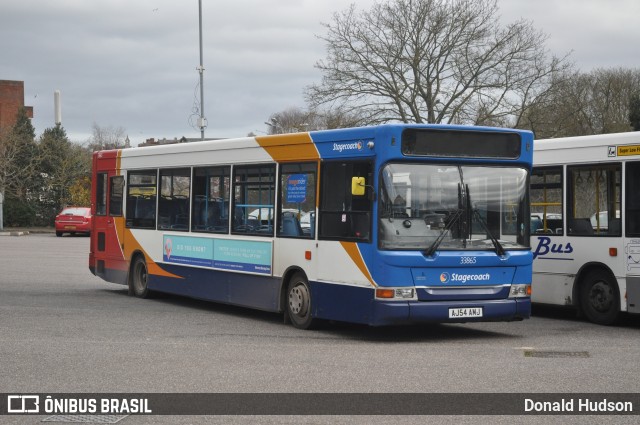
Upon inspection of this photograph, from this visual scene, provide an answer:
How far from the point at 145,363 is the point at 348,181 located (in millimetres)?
4014

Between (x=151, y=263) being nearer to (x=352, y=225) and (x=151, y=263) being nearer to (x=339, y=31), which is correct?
(x=352, y=225)

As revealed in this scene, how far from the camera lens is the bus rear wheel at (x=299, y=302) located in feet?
49.5

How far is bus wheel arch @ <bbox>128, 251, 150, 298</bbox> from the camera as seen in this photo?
2034 cm

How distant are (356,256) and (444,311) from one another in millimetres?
1293

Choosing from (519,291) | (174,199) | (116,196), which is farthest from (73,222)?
(519,291)

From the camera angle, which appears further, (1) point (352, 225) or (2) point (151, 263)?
(2) point (151, 263)

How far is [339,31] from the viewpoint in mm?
45812

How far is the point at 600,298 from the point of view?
16062mm

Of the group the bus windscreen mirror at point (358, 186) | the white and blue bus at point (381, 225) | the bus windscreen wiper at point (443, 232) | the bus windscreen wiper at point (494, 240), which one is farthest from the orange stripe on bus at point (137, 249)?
the bus windscreen wiper at point (494, 240)

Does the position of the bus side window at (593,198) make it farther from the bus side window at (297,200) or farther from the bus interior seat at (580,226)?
the bus side window at (297,200)

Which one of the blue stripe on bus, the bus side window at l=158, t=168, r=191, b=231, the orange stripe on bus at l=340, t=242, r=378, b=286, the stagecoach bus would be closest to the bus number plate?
the orange stripe on bus at l=340, t=242, r=378, b=286

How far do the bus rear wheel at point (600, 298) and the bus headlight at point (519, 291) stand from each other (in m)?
1.75

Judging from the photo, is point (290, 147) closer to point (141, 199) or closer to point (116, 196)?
point (141, 199)

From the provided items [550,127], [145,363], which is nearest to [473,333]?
[145,363]
